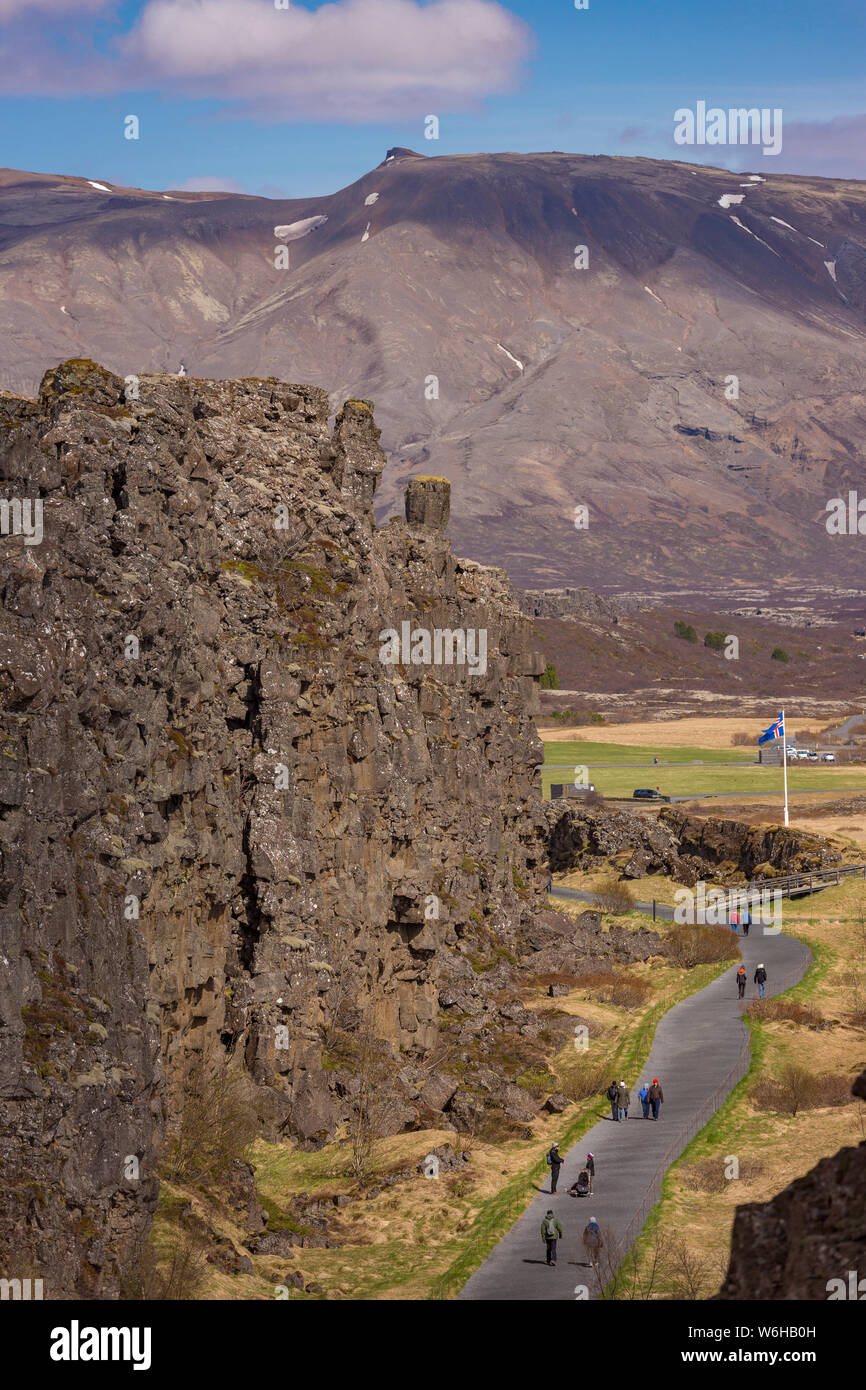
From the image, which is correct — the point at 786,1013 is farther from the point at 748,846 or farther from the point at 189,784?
the point at 748,846

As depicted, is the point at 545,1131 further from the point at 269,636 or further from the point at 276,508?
the point at 276,508

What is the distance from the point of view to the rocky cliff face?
26.9 m

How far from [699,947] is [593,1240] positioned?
38589 mm

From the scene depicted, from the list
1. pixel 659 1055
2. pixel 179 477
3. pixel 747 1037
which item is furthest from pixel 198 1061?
pixel 747 1037

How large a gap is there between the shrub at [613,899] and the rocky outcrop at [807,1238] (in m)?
67.9

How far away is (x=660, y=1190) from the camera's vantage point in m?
40.8

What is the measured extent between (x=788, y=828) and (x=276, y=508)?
5860 cm

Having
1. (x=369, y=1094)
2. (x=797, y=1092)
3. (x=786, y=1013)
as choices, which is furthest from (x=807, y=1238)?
(x=786, y=1013)

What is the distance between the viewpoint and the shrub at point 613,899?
3469 inches

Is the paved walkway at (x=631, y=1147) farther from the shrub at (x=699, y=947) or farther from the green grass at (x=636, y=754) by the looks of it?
the green grass at (x=636, y=754)

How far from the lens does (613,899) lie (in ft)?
290

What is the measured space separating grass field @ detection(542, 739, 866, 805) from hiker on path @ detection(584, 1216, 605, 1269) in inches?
3849
